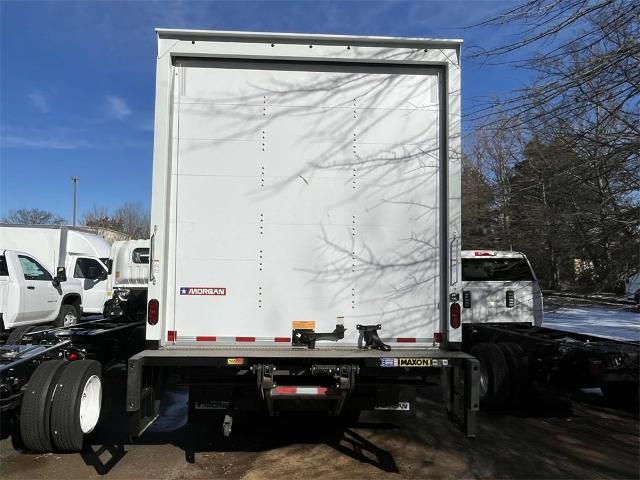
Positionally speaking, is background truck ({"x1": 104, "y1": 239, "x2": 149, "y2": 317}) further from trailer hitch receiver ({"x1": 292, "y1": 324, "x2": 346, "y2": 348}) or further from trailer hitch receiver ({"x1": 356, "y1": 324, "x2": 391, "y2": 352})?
trailer hitch receiver ({"x1": 356, "y1": 324, "x2": 391, "y2": 352})

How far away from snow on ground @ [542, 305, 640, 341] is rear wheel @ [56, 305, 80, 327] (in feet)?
39.8

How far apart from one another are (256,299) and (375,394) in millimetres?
1396

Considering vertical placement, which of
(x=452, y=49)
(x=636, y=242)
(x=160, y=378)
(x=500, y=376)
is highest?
(x=452, y=49)

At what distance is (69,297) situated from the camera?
42.2 feet

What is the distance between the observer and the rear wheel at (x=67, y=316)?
485 inches

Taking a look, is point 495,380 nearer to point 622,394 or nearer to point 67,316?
point 622,394

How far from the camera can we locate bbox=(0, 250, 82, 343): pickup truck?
1030cm

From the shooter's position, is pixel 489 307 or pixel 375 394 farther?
pixel 489 307

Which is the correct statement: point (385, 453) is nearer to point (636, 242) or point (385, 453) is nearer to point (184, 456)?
point (184, 456)

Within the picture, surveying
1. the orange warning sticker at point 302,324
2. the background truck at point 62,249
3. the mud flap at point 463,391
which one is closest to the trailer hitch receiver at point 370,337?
the orange warning sticker at point 302,324

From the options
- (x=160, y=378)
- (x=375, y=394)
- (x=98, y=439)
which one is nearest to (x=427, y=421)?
(x=375, y=394)

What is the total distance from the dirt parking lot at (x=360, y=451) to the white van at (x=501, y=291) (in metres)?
2.61

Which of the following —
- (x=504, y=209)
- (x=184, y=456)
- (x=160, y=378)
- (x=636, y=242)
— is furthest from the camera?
(x=504, y=209)

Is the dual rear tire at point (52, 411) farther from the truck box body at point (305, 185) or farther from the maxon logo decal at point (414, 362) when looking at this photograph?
the maxon logo decal at point (414, 362)
